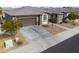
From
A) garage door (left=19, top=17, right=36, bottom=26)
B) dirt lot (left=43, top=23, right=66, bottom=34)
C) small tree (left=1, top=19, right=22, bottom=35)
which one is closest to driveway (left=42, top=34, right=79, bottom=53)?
dirt lot (left=43, top=23, right=66, bottom=34)

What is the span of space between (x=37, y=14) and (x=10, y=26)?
0.56 m

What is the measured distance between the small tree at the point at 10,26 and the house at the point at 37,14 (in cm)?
8

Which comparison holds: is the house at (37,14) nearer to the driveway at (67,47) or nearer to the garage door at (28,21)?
the garage door at (28,21)

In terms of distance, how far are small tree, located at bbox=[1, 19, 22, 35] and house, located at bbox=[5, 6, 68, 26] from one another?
0.08m

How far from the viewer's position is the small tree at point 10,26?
257cm

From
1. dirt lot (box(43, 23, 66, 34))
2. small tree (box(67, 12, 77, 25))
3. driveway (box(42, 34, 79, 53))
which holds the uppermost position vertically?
small tree (box(67, 12, 77, 25))

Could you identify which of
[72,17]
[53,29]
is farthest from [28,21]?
[72,17]

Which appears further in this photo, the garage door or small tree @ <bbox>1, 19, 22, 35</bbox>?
the garage door

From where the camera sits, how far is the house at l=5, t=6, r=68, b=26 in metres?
2.63

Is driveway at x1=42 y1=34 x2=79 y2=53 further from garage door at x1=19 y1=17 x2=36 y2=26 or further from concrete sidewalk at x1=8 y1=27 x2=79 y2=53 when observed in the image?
garage door at x1=19 y1=17 x2=36 y2=26

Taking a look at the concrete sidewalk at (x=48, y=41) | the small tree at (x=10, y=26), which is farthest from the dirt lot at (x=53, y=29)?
the small tree at (x=10, y=26)

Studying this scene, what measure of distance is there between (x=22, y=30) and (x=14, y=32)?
16 centimetres

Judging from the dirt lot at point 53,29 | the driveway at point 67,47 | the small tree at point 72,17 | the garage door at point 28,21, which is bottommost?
the driveway at point 67,47
